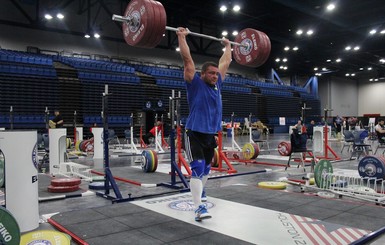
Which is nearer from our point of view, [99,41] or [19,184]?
[19,184]

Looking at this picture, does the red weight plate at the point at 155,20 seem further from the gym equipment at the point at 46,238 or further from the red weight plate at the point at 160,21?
the gym equipment at the point at 46,238

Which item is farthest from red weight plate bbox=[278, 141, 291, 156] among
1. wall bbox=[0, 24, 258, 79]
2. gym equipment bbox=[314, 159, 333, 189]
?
wall bbox=[0, 24, 258, 79]

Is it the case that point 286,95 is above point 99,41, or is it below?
below

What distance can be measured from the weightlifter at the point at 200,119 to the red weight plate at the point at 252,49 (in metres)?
1.54

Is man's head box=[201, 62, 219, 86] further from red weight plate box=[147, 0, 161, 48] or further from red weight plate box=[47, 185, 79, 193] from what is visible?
red weight plate box=[47, 185, 79, 193]

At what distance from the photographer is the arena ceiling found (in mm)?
13258

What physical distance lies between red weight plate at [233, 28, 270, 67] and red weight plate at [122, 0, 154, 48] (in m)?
1.54

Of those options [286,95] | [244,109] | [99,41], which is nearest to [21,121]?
[99,41]

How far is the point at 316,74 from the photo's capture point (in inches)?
1093

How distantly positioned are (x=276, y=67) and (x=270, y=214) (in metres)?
23.4

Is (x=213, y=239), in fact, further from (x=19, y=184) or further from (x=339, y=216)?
(x=19, y=184)

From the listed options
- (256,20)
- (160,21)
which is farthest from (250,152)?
(256,20)

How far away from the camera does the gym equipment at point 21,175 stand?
92.9 inches

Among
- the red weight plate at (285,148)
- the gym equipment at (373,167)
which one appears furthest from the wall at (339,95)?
the gym equipment at (373,167)
